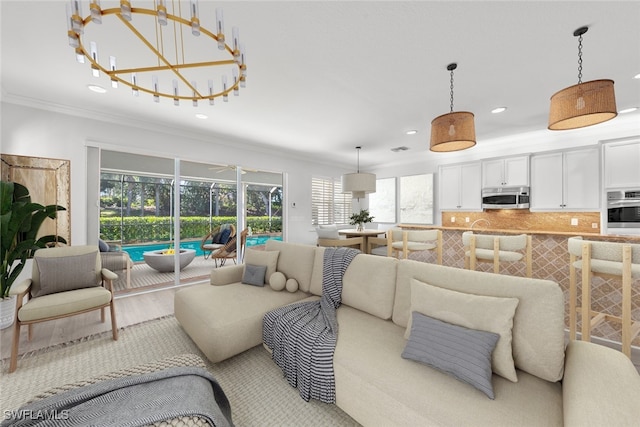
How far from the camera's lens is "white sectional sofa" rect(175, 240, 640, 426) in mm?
1060

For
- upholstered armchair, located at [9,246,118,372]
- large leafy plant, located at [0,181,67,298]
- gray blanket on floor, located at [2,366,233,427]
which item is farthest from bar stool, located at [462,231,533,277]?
large leafy plant, located at [0,181,67,298]

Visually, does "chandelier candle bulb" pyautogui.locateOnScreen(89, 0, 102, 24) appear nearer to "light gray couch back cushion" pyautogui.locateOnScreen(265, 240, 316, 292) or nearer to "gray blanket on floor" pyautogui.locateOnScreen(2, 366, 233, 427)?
"gray blanket on floor" pyautogui.locateOnScreen(2, 366, 233, 427)

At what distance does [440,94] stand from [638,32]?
4.75 ft

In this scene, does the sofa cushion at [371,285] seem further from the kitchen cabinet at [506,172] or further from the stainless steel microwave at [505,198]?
the kitchen cabinet at [506,172]

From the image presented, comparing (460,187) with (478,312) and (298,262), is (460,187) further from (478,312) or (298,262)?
(478,312)

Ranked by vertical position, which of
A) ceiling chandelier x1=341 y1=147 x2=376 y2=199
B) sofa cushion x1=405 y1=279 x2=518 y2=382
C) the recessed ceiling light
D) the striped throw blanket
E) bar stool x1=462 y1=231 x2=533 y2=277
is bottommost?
the striped throw blanket

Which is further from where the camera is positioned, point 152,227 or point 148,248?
point 148,248

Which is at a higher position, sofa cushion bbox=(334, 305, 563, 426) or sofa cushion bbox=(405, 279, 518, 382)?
sofa cushion bbox=(405, 279, 518, 382)

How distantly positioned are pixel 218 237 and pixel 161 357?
10.4 ft

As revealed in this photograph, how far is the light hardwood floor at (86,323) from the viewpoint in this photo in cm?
246

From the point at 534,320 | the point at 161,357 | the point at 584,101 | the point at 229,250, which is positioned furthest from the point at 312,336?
the point at 229,250

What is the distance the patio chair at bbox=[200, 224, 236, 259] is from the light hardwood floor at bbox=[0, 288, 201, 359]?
5.07ft

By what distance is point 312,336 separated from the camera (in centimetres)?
175

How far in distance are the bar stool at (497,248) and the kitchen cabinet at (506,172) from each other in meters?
2.41
